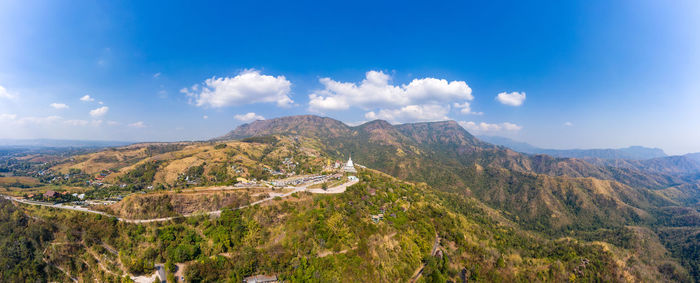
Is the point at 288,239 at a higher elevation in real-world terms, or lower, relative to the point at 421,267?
higher

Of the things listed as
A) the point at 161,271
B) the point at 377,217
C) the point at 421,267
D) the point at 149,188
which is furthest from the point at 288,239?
the point at 149,188

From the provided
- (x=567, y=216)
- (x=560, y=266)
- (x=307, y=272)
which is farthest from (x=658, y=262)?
(x=307, y=272)

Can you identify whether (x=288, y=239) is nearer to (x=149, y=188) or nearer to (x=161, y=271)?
(x=161, y=271)

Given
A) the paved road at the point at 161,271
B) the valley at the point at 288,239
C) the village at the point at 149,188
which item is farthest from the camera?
the village at the point at 149,188

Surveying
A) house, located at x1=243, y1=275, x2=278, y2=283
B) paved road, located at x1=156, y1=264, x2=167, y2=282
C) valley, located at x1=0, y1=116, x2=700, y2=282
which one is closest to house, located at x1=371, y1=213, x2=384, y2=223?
valley, located at x1=0, y1=116, x2=700, y2=282

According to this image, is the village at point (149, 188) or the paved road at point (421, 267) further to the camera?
the village at point (149, 188)

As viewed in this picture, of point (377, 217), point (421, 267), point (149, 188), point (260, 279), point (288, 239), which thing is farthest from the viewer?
point (149, 188)

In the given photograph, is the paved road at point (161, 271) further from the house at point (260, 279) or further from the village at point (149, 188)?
the village at point (149, 188)

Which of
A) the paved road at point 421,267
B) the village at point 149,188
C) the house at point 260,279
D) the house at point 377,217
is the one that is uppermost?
the village at point 149,188

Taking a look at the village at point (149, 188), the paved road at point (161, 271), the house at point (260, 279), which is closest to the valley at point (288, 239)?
the village at point (149, 188)

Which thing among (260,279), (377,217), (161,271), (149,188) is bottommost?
(260,279)

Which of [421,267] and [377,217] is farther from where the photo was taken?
[377,217]

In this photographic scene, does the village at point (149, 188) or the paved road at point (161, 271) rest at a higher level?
the village at point (149, 188)

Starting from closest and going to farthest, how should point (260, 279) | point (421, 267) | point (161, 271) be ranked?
point (260, 279), point (161, 271), point (421, 267)
